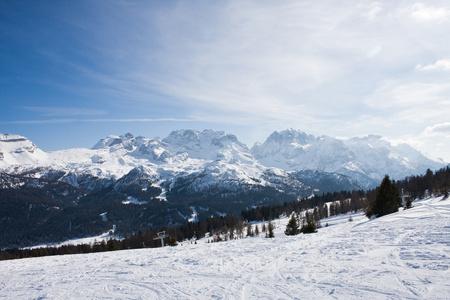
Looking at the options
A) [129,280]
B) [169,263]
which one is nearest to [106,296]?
[129,280]

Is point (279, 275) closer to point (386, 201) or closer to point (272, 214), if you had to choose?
point (386, 201)

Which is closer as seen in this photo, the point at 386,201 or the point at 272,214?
the point at 386,201

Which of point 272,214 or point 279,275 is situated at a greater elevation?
point 279,275

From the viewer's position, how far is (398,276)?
1110 centimetres

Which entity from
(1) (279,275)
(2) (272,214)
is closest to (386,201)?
(1) (279,275)

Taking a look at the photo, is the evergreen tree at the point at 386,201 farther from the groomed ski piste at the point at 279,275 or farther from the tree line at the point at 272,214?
the groomed ski piste at the point at 279,275

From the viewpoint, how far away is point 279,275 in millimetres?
13398

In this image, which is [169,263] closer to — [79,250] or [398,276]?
[398,276]

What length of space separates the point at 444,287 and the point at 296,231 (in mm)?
34488

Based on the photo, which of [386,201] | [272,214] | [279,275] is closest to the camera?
[279,275]

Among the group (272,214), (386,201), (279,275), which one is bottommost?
(272,214)

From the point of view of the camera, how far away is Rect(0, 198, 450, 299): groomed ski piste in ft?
34.6

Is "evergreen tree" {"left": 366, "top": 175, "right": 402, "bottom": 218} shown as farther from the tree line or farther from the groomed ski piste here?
the groomed ski piste

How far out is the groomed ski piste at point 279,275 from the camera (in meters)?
10.5
